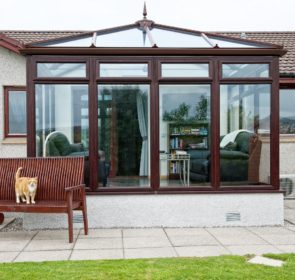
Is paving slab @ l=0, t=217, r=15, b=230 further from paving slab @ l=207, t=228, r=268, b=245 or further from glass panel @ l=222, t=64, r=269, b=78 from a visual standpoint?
glass panel @ l=222, t=64, r=269, b=78

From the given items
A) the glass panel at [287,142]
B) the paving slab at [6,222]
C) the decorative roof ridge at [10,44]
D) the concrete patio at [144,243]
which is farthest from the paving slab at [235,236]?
the decorative roof ridge at [10,44]

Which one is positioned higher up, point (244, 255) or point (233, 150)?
point (233, 150)

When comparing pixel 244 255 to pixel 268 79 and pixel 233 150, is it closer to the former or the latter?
pixel 233 150

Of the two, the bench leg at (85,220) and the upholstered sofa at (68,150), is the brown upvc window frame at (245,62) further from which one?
the bench leg at (85,220)

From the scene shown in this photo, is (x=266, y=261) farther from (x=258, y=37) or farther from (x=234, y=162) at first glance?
(x=258, y=37)

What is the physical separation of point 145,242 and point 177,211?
3.96 feet

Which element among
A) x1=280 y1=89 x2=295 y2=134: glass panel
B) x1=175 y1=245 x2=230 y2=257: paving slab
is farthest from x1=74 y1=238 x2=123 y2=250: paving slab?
x1=280 y1=89 x2=295 y2=134: glass panel

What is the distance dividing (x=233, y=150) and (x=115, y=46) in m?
2.77

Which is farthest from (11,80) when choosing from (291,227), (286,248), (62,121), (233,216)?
(286,248)

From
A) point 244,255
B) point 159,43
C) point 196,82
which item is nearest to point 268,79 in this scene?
point 196,82

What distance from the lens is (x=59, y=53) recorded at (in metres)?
7.06

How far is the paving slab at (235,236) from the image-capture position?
6004 mm

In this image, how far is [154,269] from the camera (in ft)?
15.0

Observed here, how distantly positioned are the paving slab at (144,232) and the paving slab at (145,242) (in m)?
0.21
